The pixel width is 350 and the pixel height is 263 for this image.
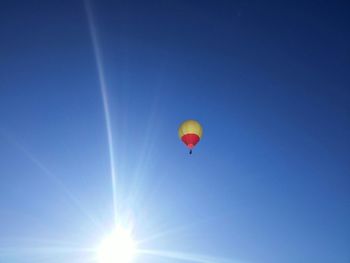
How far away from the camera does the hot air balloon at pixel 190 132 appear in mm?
17031

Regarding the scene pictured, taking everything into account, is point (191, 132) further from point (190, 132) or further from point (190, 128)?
point (190, 128)

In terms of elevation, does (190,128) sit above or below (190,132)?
above

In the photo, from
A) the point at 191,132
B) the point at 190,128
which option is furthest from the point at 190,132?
the point at 190,128

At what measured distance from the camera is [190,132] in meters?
17.0

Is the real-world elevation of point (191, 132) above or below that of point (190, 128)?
below

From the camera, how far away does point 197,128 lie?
17.1m

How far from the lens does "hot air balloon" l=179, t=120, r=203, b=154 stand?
17.0 metres
